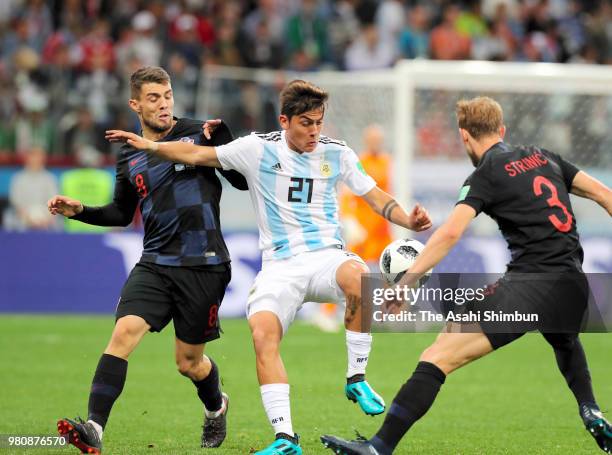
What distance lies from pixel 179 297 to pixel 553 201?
243 cm

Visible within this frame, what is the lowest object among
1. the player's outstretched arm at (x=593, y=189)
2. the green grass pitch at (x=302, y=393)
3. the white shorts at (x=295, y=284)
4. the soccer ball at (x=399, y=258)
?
the green grass pitch at (x=302, y=393)

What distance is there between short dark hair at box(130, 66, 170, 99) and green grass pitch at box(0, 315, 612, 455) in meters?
2.33

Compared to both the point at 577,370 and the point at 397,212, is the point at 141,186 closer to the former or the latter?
the point at 397,212

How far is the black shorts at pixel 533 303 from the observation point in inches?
250

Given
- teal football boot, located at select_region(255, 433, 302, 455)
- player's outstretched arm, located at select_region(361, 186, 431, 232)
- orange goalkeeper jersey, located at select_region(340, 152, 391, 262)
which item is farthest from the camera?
orange goalkeeper jersey, located at select_region(340, 152, 391, 262)

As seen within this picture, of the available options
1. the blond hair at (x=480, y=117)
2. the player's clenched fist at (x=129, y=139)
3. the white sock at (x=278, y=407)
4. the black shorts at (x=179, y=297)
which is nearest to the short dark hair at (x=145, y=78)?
the player's clenched fist at (x=129, y=139)

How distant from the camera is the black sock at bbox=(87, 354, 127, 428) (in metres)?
6.93

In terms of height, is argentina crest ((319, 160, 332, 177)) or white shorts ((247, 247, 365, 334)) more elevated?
argentina crest ((319, 160, 332, 177))

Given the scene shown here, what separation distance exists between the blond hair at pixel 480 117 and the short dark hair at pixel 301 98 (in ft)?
2.98

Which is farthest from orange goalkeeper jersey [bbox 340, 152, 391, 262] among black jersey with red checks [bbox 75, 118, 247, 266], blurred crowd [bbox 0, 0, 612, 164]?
black jersey with red checks [bbox 75, 118, 247, 266]

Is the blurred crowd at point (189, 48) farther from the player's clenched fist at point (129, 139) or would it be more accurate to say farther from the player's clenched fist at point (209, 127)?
the player's clenched fist at point (129, 139)

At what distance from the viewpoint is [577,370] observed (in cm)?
705

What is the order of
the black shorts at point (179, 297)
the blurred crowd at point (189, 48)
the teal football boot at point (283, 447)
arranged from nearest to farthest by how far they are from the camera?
1. the teal football boot at point (283, 447)
2. the black shorts at point (179, 297)
3. the blurred crowd at point (189, 48)

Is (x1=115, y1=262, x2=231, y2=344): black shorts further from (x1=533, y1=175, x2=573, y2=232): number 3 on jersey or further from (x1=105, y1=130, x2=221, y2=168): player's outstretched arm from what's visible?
(x1=533, y1=175, x2=573, y2=232): number 3 on jersey
